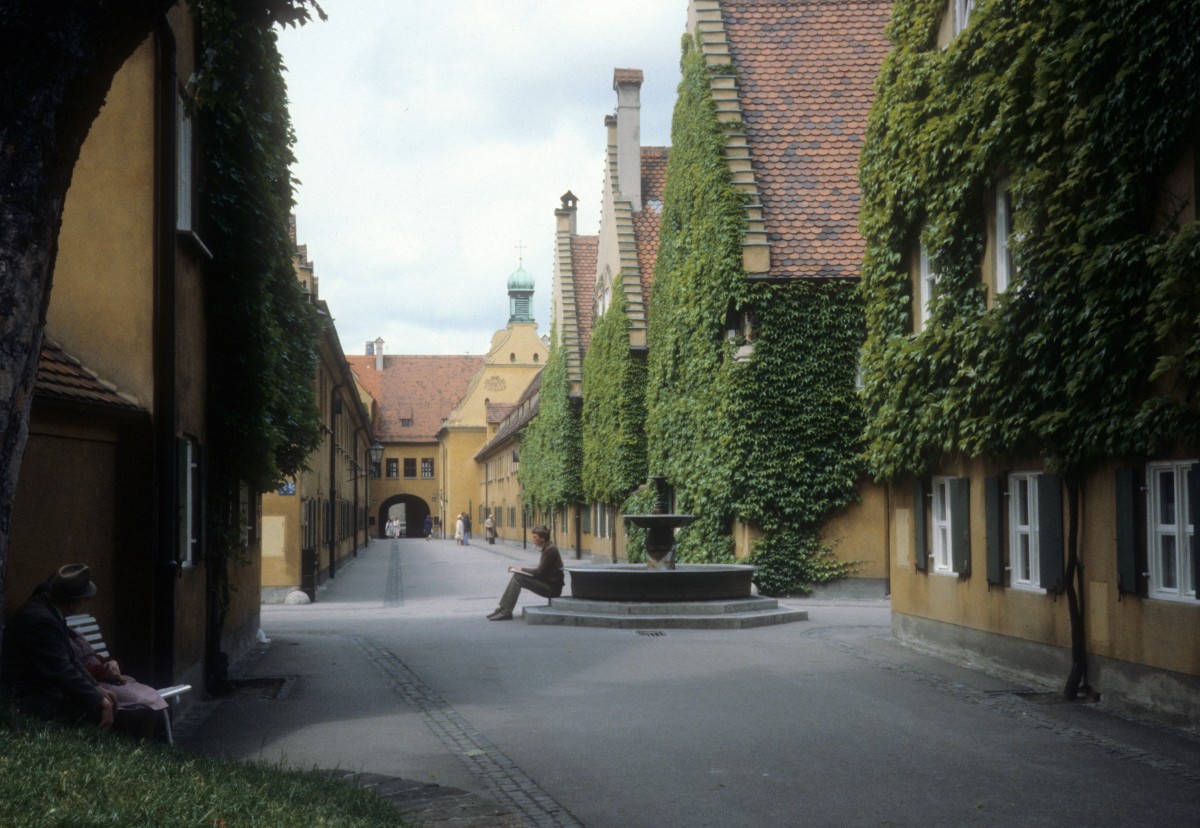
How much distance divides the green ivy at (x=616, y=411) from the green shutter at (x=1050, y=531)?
23906mm

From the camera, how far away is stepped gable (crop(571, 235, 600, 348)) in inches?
1950

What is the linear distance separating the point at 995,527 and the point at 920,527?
2571mm

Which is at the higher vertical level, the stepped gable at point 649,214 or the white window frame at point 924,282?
the stepped gable at point 649,214

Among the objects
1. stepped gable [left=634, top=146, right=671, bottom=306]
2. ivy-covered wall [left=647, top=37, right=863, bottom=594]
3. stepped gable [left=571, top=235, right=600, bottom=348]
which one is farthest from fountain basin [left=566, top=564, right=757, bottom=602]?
stepped gable [left=571, top=235, right=600, bottom=348]

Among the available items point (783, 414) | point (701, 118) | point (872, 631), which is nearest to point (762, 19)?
point (701, 118)

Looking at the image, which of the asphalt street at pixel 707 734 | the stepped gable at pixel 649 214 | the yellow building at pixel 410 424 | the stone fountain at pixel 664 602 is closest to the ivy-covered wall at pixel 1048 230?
the asphalt street at pixel 707 734

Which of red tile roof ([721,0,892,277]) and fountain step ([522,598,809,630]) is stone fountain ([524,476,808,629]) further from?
red tile roof ([721,0,892,277])

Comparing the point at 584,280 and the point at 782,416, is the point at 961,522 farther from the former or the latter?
the point at 584,280

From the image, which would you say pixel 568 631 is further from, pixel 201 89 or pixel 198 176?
pixel 201 89

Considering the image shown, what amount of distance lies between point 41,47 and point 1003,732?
8485mm

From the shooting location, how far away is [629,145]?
43875 millimetres

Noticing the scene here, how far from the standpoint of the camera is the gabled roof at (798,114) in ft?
85.7

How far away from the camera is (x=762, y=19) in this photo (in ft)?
97.3

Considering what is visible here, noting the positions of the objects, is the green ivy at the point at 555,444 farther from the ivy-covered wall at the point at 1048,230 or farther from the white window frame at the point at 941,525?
the white window frame at the point at 941,525
